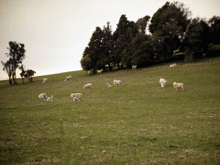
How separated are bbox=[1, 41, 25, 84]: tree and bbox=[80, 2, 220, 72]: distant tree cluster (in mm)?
29385

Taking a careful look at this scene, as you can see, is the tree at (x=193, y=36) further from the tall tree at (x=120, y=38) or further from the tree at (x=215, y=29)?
the tall tree at (x=120, y=38)

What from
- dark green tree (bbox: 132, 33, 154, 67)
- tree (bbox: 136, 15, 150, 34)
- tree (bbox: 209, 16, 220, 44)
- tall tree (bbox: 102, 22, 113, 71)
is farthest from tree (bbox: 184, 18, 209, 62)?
tall tree (bbox: 102, 22, 113, 71)

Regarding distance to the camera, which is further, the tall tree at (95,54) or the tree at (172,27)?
the tall tree at (95,54)

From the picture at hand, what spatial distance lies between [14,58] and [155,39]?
206 ft

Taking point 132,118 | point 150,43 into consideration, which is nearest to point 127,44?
point 150,43

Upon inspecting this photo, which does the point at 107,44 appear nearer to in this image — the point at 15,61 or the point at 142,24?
the point at 142,24

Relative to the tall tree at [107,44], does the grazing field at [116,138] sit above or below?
below

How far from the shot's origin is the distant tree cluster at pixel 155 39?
1845 inches

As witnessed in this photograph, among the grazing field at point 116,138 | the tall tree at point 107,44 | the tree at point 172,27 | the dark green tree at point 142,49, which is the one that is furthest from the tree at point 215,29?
the grazing field at point 116,138

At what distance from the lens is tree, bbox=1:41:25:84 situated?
5339 centimetres

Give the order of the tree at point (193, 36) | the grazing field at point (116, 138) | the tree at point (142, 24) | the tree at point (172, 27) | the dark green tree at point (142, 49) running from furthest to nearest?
the tree at point (142, 24) < the dark green tree at point (142, 49) < the tree at point (172, 27) < the tree at point (193, 36) < the grazing field at point (116, 138)

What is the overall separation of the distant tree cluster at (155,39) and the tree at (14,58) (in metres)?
29.4

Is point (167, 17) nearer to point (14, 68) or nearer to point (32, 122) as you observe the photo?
point (32, 122)

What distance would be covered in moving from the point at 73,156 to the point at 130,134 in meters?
4.21
